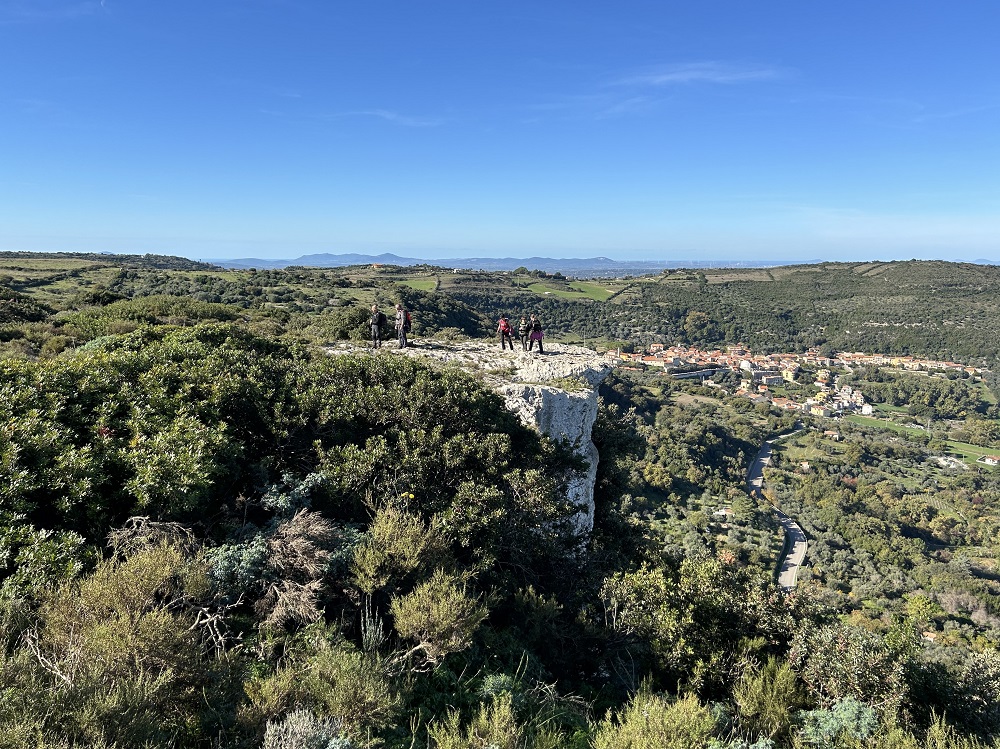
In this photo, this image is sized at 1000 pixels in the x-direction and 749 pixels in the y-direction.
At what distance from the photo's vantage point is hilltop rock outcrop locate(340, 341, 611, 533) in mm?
12023

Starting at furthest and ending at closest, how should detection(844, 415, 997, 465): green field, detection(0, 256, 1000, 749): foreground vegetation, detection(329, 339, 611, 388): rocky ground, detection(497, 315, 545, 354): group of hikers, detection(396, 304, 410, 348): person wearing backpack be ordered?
1. detection(844, 415, 997, 465): green field
2. detection(497, 315, 545, 354): group of hikers
3. detection(396, 304, 410, 348): person wearing backpack
4. detection(329, 339, 611, 388): rocky ground
5. detection(0, 256, 1000, 749): foreground vegetation

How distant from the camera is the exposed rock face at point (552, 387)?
39.4 ft

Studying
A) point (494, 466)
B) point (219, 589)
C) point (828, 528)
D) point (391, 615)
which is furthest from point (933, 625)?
point (219, 589)

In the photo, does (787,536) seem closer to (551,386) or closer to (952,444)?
(551,386)

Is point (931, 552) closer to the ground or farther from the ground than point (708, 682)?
closer to the ground

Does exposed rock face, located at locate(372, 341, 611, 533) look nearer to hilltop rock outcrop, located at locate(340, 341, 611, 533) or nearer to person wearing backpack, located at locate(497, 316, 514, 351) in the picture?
hilltop rock outcrop, located at locate(340, 341, 611, 533)

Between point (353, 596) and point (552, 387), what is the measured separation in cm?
818

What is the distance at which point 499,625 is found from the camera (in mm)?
7227

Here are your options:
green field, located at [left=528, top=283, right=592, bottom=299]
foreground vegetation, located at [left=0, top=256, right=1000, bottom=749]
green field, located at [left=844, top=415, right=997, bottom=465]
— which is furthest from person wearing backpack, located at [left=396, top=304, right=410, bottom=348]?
green field, located at [left=528, top=283, right=592, bottom=299]

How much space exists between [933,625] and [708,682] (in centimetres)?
2959

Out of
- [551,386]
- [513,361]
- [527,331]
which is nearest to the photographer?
[551,386]

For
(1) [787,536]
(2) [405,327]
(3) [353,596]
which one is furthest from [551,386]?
(1) [787,536]

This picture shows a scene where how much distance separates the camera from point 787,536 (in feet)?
128

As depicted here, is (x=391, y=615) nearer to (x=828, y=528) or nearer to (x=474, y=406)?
(x=474, y=406)
